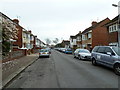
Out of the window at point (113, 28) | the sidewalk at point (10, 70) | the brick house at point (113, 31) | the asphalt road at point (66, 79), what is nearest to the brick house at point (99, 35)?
the brick house at point (113, 31)

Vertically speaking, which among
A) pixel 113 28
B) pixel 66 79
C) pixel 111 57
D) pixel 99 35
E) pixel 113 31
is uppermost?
pixel 99 35

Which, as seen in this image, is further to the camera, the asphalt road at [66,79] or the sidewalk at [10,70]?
the sidewalk at [10,70]

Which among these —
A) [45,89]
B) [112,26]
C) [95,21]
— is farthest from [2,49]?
[95,21]

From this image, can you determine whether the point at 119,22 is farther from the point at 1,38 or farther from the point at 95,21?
the point at 95,21

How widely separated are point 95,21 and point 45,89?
33.0 meters

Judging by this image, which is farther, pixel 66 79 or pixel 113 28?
pixel 113 28

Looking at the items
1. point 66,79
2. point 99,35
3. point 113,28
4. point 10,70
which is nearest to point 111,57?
point 66,79

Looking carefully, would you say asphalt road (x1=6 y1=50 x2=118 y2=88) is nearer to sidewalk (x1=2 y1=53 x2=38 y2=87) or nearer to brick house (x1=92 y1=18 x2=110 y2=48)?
sidewalk (x1=2 y1=53 x2=38 y2=87)

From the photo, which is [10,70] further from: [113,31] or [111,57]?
[113,31]

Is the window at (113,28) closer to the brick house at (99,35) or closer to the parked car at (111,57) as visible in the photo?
the parked car at (111,57)

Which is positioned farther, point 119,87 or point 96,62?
point 96,62

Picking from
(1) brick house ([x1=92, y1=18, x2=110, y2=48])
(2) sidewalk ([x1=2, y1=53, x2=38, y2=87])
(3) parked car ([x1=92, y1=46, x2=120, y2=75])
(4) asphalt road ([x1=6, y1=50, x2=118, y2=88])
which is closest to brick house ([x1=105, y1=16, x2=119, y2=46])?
(3) parked car ([x1=92, y1=46, x2=120, y2=75])

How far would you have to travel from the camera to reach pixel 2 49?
5.47m

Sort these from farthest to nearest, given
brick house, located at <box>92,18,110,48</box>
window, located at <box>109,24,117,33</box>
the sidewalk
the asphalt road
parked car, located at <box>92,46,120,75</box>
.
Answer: brick house, located at <box>92,18,110,48</box> < window, located at <box>109,24,117,33</box> < parked car, located at <box>92,46,120,75</box> < the sidewalk < the asphalt road
